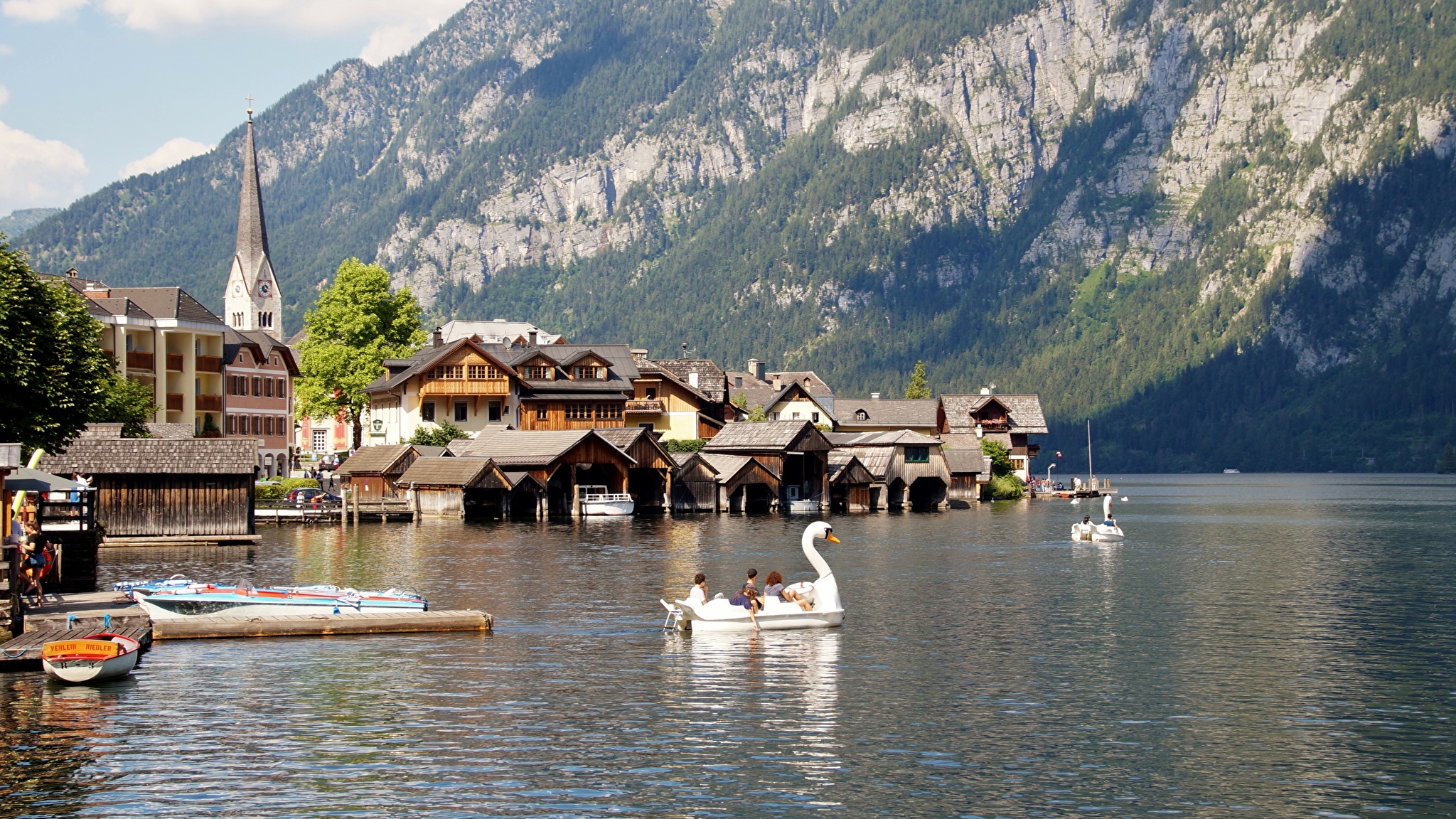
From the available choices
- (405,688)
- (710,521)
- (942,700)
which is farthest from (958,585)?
(710,521)

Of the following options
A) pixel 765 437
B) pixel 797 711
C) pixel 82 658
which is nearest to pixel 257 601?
pixel 82 658

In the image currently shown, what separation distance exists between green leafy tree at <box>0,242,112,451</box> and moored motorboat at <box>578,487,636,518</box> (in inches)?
1753

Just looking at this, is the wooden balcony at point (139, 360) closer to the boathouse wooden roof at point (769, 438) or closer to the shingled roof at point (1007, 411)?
the boathouse wooden roof at point (769, 438)

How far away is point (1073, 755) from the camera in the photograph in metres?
27.8

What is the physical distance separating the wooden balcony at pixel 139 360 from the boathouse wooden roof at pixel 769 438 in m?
44.1

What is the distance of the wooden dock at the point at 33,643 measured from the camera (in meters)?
34.1

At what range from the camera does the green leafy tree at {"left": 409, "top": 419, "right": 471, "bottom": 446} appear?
11900 cm

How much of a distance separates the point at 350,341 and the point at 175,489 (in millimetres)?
49169

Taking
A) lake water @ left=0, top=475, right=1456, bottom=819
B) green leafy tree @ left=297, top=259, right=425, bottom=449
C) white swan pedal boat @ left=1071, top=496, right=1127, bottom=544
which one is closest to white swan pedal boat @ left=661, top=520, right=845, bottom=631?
lake water @ left=0, top=475, right=1456, bottom=819

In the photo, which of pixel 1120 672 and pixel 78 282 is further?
pixel 78 282

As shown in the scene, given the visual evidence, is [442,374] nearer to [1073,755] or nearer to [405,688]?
[405,688]

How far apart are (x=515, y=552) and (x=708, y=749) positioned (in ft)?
148

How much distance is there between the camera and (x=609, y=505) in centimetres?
10619

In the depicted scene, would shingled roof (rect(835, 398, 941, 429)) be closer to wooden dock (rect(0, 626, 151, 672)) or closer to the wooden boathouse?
the wooden boathouse
